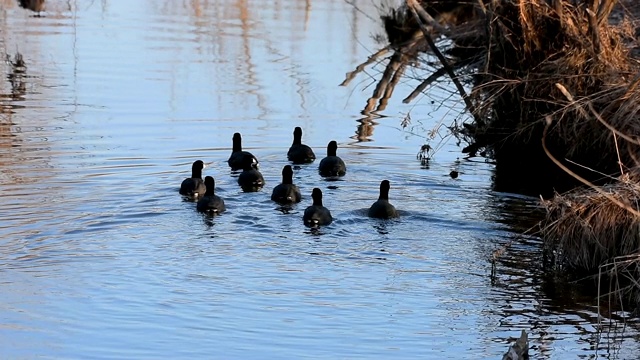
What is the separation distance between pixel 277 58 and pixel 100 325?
13782 mm

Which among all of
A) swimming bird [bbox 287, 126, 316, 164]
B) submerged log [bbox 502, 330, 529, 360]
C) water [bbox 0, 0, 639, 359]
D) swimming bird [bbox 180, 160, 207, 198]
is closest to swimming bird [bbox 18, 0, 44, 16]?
water [bbox 0, 0, 639, 359]

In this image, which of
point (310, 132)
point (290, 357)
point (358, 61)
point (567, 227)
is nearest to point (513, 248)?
point (567, 227)

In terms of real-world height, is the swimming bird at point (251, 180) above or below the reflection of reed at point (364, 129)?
below

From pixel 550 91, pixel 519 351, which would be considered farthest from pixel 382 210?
pixel 519 351

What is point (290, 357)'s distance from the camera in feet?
27.4

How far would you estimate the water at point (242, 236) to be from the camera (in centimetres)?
888

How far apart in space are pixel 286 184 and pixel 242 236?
5.08 feet

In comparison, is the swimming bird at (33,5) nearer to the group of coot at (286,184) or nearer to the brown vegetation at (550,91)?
the brown vegetation at (550,91)

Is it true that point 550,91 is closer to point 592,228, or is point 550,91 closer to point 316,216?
Result: point 316,216

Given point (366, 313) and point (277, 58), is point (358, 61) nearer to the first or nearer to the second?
point (277, 58)

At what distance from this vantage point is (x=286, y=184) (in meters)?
13.0

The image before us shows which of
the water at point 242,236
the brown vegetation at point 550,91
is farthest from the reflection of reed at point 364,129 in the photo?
the brown vegetation at point 550,91

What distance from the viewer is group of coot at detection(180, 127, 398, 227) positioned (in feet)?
40.1

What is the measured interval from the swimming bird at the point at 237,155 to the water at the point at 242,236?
13cm
